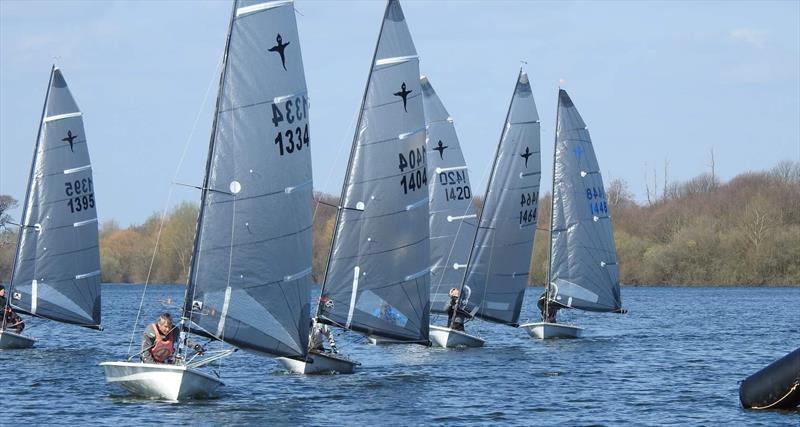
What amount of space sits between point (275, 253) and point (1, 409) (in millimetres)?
5876

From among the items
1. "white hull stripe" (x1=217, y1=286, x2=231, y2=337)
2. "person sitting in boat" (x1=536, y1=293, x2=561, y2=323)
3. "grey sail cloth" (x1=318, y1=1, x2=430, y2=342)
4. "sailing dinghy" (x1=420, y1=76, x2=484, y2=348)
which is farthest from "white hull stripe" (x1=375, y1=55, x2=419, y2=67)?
"person sitting in boat" (x1=536, y1=293, x2=561, y2=323)

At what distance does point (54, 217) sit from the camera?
36594mm

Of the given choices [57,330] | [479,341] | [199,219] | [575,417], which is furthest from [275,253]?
[57,330]

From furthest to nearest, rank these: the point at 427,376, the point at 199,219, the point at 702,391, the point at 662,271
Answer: the point at 662,271 → the point at 427,376 → the point at 702,391 → the point at 199,219

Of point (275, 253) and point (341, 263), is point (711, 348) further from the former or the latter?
point (275, 253)

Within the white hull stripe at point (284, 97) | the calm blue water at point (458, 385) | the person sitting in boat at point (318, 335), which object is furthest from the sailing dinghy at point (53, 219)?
the white hull stripe at point (284, 97)

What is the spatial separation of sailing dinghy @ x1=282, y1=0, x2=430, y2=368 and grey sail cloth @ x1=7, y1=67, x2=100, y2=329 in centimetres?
985

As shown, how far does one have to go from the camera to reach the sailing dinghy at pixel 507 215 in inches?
1594

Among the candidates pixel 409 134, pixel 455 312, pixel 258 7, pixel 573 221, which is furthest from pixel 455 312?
pixel 258 7

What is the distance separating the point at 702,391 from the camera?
28984 mm

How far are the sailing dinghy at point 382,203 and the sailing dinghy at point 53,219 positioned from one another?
9851 millimetres

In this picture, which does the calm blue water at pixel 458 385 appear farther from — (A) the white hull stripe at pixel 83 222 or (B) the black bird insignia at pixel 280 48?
(B) the black bird insignia at pixel 280 48

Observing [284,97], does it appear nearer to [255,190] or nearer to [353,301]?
[255,190]

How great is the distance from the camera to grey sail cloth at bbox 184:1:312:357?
24750 millimetres
